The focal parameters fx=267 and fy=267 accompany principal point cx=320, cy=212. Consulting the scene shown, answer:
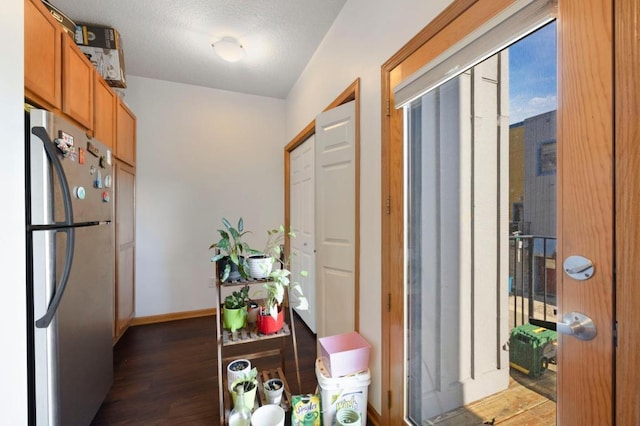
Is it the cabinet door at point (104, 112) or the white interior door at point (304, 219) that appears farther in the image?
the white interior door at point (304, 219)

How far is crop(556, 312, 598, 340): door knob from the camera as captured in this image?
0.67m

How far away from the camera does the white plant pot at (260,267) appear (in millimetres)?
1587

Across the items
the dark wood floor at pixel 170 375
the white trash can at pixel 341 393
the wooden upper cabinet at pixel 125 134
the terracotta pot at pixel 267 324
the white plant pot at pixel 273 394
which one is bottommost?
the dark wood floor at pixel 170 375

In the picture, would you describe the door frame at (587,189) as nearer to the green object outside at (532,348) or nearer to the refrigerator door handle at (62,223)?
the green object outside at (532,348)

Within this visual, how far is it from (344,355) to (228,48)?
8.15 ft

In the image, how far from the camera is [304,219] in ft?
9.70

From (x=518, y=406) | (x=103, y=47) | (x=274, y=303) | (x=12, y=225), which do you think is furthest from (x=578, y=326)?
(x=103, y=47)

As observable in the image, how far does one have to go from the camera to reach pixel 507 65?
0.91 metres

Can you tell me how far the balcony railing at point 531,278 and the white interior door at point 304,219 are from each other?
1.95 metres

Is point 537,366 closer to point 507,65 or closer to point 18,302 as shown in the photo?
point 507,65

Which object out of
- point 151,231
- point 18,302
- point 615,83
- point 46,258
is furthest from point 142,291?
point 615,83

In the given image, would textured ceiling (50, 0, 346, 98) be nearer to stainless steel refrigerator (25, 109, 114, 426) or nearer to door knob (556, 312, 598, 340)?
stainless steel refrigerator (25, 109, 114, 426)

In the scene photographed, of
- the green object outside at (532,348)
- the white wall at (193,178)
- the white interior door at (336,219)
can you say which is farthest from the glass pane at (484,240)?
the white wall at (193,178)

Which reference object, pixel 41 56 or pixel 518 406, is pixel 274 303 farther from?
pixel 41 56
